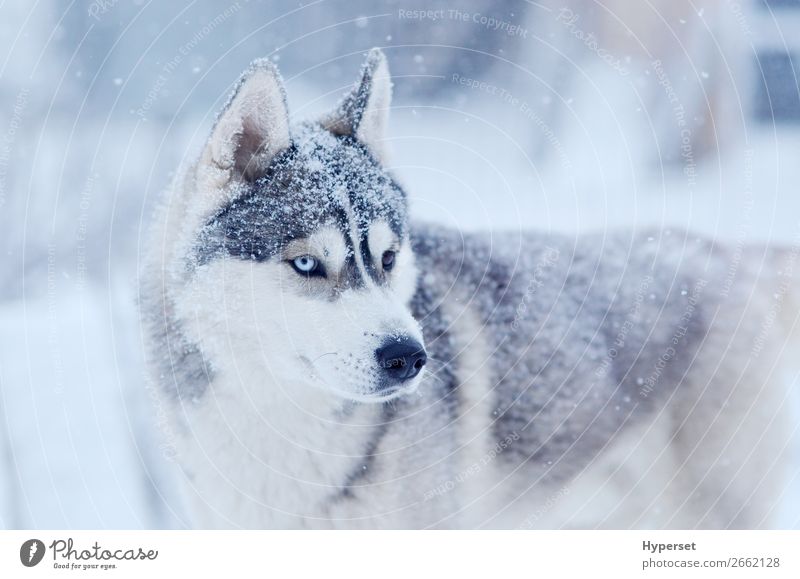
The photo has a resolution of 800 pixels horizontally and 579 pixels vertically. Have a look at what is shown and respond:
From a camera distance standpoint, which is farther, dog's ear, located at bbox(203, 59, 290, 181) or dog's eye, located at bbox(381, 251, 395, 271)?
dog's eye, located at bbox(381, 251, 395, 271)

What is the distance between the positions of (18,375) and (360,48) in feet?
2.77

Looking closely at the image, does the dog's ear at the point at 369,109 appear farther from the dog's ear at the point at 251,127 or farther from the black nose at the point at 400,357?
the black nose at the point at 400,357

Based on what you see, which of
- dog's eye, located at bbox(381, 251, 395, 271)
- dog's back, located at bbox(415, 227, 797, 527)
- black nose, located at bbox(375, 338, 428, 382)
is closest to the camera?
black nose, located at bbox(375, 338, 428, 382)

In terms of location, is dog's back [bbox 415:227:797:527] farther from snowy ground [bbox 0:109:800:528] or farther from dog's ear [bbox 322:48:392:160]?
dog's ear [bbox 322:48:392:160]

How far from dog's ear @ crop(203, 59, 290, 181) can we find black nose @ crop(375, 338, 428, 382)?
0.36 metres

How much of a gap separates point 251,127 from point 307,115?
0.55 feet

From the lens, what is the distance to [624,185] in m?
1.14

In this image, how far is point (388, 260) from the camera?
1016mm

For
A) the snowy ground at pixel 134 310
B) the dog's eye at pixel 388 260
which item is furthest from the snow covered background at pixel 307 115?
the dog's eye at pixel 388 260

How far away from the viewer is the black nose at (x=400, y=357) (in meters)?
0.86

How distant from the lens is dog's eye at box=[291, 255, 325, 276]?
93 centimetres
